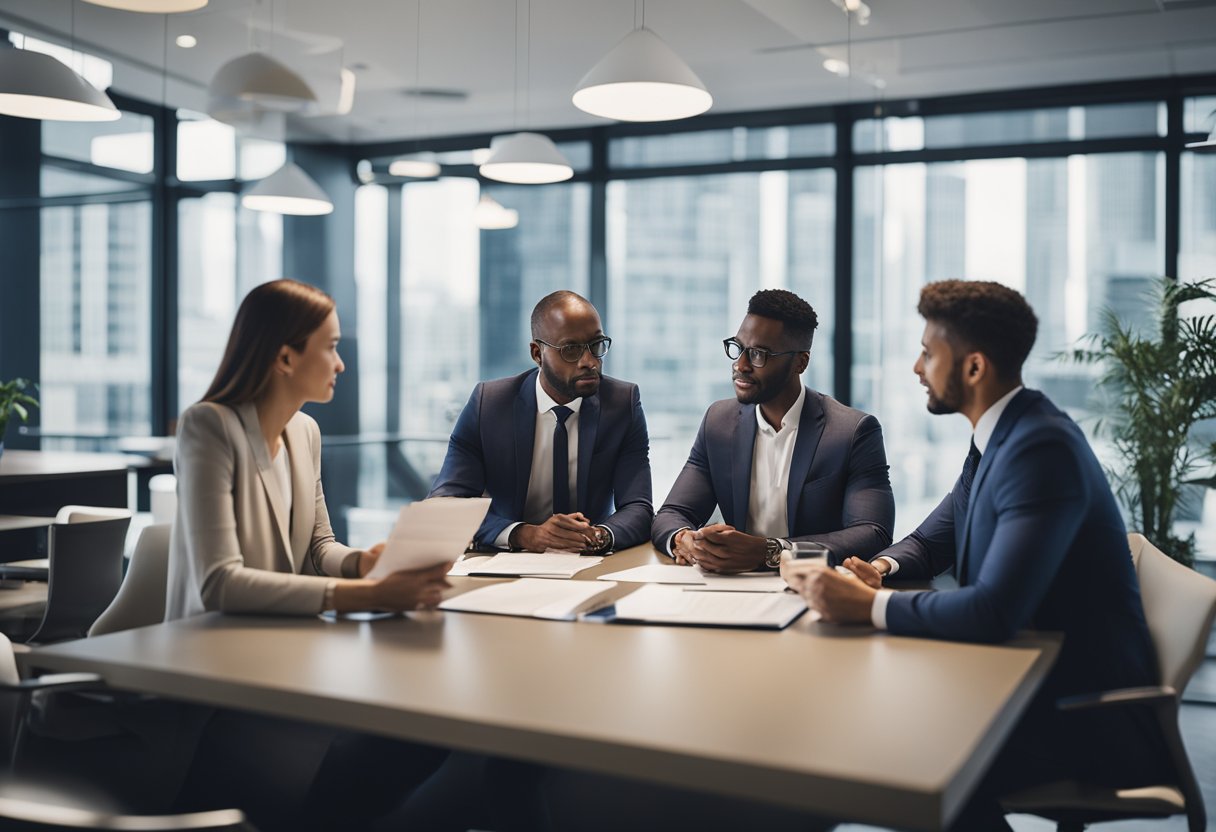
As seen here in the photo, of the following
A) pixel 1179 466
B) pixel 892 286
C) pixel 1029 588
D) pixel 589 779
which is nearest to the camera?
pixel 1029 588

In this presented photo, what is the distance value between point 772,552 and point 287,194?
415 cm

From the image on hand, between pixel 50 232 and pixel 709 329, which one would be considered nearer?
pixel 50 232

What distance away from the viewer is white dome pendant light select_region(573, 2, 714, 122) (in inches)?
118

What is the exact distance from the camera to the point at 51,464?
4.82m

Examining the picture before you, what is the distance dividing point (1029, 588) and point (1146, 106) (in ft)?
16.8

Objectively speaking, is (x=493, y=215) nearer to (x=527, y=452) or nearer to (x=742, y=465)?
(x=527, y=452)

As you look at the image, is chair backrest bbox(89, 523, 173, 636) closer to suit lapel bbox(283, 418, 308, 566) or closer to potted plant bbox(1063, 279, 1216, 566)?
suit lapel bbox(283, 418, 308, 566)

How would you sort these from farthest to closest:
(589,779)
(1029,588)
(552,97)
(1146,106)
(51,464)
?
(552,97) < (1146,106) < (51,464) < (589,779) < (1029,588)

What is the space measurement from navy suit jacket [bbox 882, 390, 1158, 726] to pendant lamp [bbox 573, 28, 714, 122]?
1.51m

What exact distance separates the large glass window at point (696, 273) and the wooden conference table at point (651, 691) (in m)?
5.30

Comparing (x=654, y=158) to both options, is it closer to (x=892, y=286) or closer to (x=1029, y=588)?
(x=892, y=286)

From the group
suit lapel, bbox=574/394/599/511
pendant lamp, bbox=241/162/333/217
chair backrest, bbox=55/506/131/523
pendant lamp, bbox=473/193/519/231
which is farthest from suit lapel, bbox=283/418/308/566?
pendant lamp, bbox=473/193/519/231

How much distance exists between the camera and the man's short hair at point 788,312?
2.88m

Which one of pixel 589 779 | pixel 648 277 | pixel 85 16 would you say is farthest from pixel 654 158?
pixel 589 779
